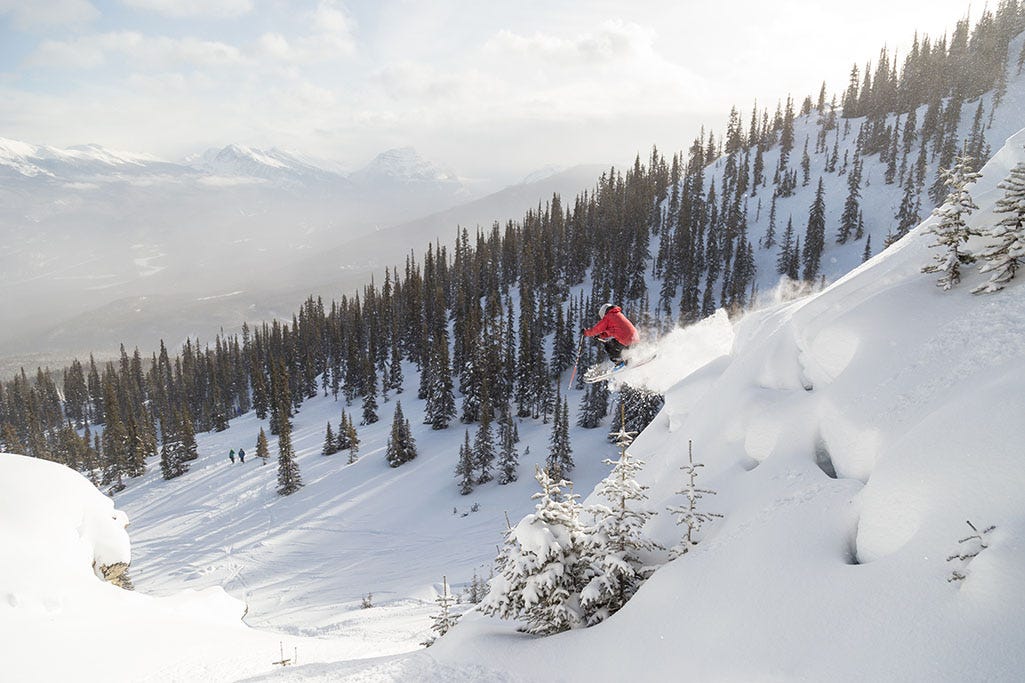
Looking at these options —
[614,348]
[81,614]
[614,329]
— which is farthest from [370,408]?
[614,329]

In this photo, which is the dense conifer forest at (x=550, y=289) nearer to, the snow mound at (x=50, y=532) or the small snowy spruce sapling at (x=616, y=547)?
the snow mound at (x=50, y=532)

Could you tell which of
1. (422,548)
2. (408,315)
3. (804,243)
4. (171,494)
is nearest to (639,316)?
(804,243)

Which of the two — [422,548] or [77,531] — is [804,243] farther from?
[77,531]

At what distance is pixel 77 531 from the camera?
1783 centimetres

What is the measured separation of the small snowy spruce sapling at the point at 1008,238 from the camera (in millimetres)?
6961

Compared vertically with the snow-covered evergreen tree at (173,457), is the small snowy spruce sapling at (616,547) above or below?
above

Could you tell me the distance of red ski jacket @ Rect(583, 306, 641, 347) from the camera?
55.3 ft

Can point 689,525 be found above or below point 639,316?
above

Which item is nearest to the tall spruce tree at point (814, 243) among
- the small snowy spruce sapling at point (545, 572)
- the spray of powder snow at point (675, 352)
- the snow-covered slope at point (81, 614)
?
the spray of powder snow at point (675, 352)

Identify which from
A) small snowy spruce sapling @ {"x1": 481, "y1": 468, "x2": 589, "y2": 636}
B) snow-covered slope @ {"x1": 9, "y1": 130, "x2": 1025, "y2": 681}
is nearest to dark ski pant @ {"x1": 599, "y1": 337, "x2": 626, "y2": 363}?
snow-covered slope @ {"x1": 9, "y1": 130, "x2": 1025, "y2": 681}

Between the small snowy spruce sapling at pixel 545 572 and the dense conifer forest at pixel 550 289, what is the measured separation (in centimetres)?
5499

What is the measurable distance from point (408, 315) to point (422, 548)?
65.1m

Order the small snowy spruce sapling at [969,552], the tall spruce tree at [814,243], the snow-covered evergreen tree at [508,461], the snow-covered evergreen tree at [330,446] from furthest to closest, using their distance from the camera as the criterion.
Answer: the tall spruce tree at [814,243], the snow-covered evergreen tree at [330,446], the snow-covered evergreen tree at [508,461], the small snowy spruce sapling at [969,552]

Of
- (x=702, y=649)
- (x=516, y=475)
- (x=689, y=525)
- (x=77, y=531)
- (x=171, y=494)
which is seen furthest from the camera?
(x=171, y=494)
